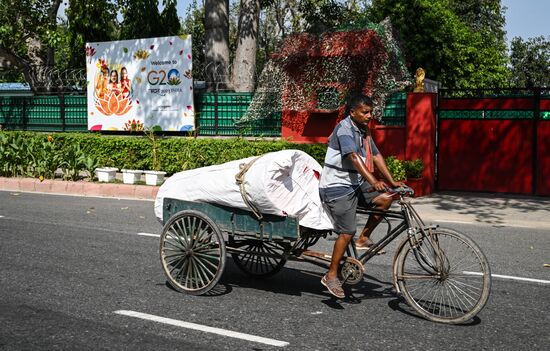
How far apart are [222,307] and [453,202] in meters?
8.76

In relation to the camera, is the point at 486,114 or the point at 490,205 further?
the point at 486,114

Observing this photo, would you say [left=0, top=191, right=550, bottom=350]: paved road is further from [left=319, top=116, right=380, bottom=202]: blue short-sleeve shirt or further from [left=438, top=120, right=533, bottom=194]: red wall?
[left=438, top=120, right=533, bottom=194]: red wall

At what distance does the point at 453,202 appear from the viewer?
14.3 m

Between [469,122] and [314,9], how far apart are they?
377 inches

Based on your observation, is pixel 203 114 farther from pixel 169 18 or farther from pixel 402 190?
pixel 402 190

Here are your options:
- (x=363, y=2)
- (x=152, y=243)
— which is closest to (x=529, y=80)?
(x=363, y=2)

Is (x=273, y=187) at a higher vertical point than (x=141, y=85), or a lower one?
lower

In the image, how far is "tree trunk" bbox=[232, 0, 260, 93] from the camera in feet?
64.6

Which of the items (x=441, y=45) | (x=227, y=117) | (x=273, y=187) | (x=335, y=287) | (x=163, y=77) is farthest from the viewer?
(x=441, y=45)

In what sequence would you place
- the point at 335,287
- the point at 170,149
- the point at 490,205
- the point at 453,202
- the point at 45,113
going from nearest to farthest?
the point at 335,287 < the point at 490,205 < the point at 453,202 < the point at 170,149 < the point at 45,113

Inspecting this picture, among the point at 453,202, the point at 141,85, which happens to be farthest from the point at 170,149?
the point at 453,202

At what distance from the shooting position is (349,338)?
554cm

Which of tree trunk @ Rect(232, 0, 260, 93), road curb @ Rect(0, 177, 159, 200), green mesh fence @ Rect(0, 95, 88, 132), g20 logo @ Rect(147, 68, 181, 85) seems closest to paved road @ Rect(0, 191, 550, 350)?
road curb @ Rect(0, 177, 159, 200)

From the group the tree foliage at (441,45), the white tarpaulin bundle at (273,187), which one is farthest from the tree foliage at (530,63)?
the white tarpaulin bundle at (273,187)
